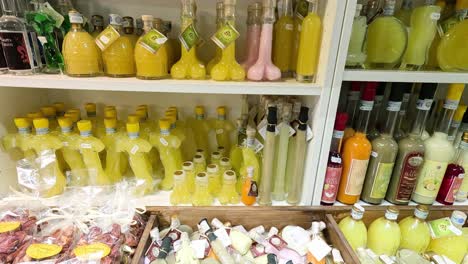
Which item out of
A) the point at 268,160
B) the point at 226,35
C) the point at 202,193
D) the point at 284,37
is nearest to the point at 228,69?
the point at 226,35

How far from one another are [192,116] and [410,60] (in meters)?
0.84

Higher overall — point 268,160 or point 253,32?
point 253,32

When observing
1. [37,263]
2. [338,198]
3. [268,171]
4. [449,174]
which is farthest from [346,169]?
[37,263]

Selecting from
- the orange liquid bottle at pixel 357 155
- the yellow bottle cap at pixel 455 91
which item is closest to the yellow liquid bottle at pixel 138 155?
the orange liquid bottle at pixel 357 155

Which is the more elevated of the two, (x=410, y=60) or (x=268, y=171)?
(x=410, y=60)

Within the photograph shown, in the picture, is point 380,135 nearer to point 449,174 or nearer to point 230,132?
point 449,174

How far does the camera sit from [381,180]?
3.04 feet

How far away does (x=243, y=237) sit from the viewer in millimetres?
872

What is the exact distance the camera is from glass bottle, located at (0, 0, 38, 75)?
77cm

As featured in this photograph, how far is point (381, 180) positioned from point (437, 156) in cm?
20

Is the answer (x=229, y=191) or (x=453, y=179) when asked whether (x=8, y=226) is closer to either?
(x=229, y=191)

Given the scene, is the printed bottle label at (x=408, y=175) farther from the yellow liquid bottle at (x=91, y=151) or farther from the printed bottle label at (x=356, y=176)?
the yellow liquid bottle at (x=91, y=151)

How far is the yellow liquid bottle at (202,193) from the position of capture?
3.03 ft

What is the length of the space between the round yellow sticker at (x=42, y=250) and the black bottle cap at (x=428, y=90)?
1207mm
